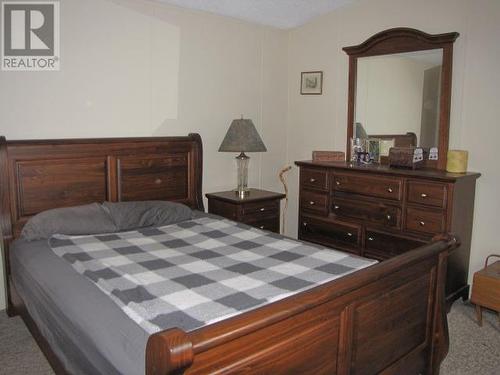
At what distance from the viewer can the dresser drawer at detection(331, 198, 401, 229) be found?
3373 millimetres

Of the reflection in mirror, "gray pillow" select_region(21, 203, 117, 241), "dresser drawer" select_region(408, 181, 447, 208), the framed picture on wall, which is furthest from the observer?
the framed picture on wall

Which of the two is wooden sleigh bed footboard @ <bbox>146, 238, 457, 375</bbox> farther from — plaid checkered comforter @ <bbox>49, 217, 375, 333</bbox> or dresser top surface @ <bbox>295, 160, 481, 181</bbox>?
dresser top surface @ <bbox>295, 160, 481, 181</bbox>

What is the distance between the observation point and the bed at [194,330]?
1.33 m

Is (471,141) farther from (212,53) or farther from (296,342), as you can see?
(296,342)

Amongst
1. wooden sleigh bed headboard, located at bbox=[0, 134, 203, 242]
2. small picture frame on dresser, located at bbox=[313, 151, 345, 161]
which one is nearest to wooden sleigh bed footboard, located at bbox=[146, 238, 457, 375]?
small picture frame on dresser, located at bbox=[313, 151, 345, 161]

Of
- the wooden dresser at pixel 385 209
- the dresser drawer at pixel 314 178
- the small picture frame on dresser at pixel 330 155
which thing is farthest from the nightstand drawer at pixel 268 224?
the small picture frame on dresser at pixel 330 155

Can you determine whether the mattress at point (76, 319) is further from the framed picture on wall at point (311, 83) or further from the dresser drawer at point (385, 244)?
the framed picture on wall at point (311, 83)

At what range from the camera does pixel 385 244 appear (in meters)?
3.46

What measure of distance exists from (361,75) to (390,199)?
1.23 m

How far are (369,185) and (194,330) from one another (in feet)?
8.36

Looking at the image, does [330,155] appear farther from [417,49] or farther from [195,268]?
[195,268]

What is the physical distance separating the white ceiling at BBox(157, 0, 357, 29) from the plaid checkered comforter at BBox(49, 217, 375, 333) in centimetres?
189

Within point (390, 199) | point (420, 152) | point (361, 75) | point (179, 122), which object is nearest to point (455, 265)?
point (390, 199)

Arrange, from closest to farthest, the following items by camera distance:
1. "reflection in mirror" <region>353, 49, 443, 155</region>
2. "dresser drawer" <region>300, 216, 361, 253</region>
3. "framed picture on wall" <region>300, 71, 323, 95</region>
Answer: "reflection in mirror" <region>353, 49, 443, 155</region>
"dresser drawer" <region>300, 216, 361, 253</region>
"framed picture on wall" <region>300, 71, 323, 95</region>
